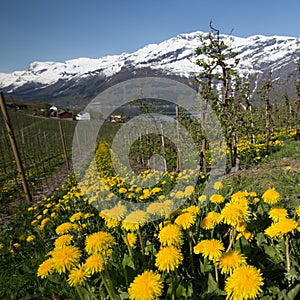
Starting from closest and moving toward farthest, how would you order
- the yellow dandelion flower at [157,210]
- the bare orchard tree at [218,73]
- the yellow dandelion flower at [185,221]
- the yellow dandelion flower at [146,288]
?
the yellow dandelion flower at [146,288] < the yellow dandelion flower at [185,221] < the yellow dandelion flower at [157,210] < the bare orchard tree at [218,73]

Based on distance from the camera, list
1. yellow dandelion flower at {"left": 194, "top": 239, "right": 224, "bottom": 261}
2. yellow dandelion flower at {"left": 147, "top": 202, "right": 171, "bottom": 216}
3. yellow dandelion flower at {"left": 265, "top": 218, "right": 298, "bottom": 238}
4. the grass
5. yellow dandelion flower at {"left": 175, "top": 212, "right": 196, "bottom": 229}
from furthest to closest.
Result: the grass, yellow dandelion flower at {"left": 147, "top": 202, "right": 171, "bottom": 216}, yellow dandelion flower at {"left": 175, "top": 212, "right": 196, "bottom": 229}, yellow dandelion flower at {"left": 265, "top": 218, "right": 298, "bottom": 238}, yellow dandelion flower at {"left": 194, "top": 239, "right": 224, "bottom": 261}

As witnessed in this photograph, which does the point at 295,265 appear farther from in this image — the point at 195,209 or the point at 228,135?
the point at 228,135

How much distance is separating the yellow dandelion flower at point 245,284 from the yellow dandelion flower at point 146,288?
38 centimetres

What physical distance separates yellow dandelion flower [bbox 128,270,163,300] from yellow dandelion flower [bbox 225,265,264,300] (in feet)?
1.26

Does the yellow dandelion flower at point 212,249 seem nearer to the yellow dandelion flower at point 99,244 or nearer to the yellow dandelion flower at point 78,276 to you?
the yellow dandelion flower at point 99,244

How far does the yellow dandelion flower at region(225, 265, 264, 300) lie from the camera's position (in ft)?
4.09

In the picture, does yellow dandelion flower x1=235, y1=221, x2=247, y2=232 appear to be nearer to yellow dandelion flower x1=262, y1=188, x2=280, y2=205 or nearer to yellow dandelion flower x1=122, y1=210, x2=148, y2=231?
yellow dandelion flower x1=262, y1=188, x2=280, y2=205

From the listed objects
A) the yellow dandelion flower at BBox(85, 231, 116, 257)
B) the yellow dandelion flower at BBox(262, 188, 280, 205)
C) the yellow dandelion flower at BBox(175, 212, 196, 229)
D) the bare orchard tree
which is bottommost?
the yellow dandelion flower at BBox(262, 188, 280, 205)

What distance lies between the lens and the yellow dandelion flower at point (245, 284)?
1245 mm

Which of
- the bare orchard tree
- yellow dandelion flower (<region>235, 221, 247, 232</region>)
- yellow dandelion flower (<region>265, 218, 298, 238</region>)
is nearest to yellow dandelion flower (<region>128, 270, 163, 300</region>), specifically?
yellow dandelion flower (<region>235, 221, 247, 232</region>)

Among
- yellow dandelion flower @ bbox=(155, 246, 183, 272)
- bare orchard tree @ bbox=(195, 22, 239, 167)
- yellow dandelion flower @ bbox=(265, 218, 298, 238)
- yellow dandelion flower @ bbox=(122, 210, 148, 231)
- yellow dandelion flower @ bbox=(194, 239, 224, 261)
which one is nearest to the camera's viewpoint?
yellow dandelion flower @ bbox=(155, 246, 183, 272)

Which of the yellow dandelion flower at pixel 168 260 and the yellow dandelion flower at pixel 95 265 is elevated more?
the yellow dandelion flower at pixel 168 260

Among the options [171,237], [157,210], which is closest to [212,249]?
[171,237]

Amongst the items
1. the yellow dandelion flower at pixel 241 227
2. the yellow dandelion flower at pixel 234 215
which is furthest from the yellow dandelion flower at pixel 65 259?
the yellow dandelion flower at pixel 241 227
